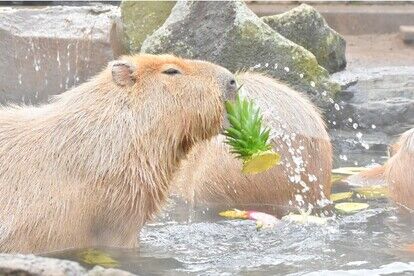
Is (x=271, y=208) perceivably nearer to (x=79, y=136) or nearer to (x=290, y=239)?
(x=290, y=239)

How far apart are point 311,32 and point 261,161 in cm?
330

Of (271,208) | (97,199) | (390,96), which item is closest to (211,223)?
(271,208)

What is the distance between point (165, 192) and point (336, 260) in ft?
2.86

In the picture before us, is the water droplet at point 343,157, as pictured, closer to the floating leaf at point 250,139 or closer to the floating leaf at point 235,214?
the floating leaf at point 235,214

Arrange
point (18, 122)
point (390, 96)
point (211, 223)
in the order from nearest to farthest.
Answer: point (18, 122) < point (211, 223) < point (390, 96)

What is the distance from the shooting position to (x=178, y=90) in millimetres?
5344

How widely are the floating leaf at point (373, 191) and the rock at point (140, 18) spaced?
2549 mm

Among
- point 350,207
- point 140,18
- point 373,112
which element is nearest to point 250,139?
point 350,207

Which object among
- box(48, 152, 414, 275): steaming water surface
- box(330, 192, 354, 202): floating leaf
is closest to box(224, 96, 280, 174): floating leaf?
→ box(48, 152, 414, 275): steaming water surface

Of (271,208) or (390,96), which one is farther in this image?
(390,96)

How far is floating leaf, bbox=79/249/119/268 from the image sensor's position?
509cm

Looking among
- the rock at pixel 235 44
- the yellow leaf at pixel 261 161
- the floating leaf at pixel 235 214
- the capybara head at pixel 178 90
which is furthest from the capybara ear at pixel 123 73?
the rock at pixel 235 44

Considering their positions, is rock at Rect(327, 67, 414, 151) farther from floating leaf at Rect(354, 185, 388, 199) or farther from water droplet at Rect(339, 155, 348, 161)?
floating leaf at Rect(354, 185, 388, 199)

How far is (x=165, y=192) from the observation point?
5445 mm
